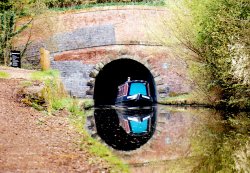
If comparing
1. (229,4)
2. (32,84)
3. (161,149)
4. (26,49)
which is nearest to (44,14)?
(26,49)

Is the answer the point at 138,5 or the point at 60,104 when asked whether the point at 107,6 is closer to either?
the point at 138,5

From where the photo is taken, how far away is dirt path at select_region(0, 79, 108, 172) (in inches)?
236

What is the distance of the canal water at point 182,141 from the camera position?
7184 millimetres

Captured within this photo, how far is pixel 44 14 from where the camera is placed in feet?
63.2

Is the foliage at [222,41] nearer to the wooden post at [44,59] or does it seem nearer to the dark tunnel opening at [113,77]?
the wooden post at [44,59]

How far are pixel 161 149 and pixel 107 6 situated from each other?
34.8 ft

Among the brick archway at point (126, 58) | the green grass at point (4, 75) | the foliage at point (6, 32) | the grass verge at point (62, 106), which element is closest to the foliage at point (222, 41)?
the grass verge at point (62, 106)

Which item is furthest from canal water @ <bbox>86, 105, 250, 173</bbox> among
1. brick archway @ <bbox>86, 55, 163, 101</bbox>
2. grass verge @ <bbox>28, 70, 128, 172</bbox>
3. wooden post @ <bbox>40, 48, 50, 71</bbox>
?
brick archway @ <bbox>86, 55, 163, 101</bbox>

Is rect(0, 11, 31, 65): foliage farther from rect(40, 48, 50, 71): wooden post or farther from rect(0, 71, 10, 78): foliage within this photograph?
rect(0, 71, 10, 78): foliage

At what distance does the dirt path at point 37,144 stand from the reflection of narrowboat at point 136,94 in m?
9.54

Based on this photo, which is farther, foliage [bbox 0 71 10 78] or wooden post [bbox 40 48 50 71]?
wooden post [bbox 40 48 50 71]

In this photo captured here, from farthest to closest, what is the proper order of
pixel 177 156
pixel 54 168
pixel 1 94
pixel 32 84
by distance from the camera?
1. pixel 32 84
2. pixel 1 94
3. pixel 177 156
4. pixel 54 168

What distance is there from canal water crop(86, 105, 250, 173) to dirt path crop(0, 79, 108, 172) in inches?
32.9

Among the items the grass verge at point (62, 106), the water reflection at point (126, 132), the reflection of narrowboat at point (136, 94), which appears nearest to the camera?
the grass verge at point (62, 106)
